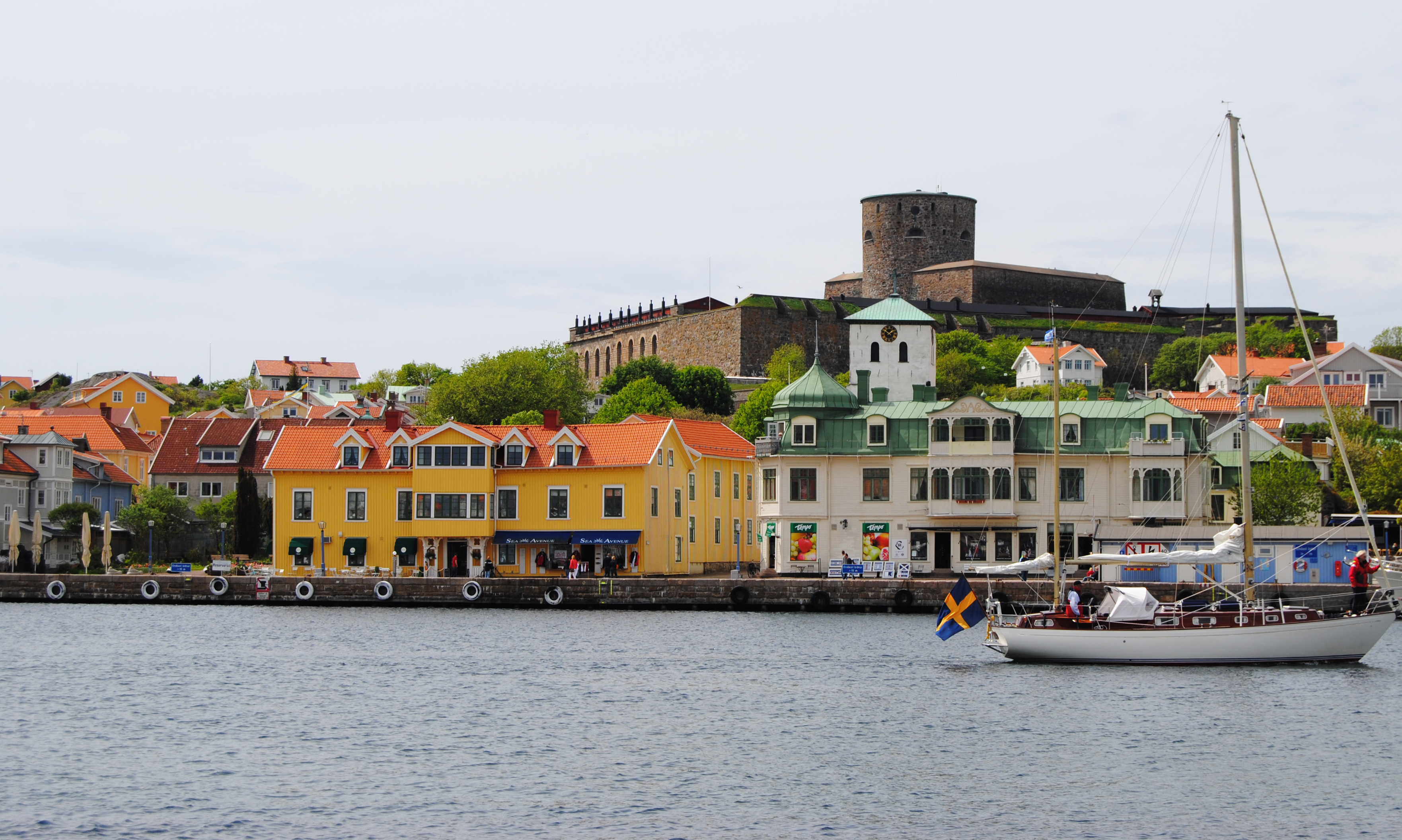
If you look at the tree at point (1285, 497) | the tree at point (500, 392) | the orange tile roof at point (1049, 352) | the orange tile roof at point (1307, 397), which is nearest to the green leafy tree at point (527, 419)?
the tree at point (500, 392)

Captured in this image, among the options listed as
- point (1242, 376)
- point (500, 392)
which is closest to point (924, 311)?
point (500, 392)

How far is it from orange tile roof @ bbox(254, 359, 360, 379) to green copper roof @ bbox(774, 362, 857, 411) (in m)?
118

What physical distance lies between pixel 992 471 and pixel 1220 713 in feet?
91.6

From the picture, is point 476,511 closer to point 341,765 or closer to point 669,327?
point 341,765

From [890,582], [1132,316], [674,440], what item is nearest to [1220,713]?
[890,582]

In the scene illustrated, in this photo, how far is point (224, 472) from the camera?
85.8 metres

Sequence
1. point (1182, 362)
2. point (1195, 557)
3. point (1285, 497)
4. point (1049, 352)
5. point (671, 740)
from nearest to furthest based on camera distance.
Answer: point (671, 740) < point (1195, 557) < point (1285, 497) < point (1049, 352) < point (1182, 362)

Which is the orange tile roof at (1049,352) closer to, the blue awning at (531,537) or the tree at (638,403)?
the tree at (638,403)

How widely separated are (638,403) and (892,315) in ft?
97.5

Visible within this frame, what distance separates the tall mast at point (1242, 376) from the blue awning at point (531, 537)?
26.4m

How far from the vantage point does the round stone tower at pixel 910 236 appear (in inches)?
5891

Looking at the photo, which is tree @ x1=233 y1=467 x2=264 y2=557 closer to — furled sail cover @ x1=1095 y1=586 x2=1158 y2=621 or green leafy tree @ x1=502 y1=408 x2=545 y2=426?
green leafy tree @ x1=502 y1=408 x2=545 y2=426

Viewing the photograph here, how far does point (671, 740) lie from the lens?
99.3 feet

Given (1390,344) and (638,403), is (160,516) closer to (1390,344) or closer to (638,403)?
(638,403)
